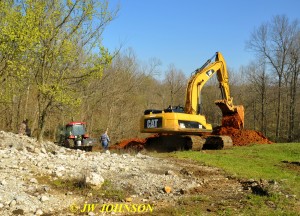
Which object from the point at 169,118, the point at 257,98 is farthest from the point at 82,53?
the point at 257,98

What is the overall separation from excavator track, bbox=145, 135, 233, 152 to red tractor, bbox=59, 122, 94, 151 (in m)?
4.28

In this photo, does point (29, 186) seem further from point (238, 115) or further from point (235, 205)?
point (238, 115)

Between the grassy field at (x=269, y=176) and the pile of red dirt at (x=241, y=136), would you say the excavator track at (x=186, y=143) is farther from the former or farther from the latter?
the pile of red dirt at (x=241, y=136)

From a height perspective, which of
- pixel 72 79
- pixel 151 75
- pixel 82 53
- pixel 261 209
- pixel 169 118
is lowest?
pixel 261 209

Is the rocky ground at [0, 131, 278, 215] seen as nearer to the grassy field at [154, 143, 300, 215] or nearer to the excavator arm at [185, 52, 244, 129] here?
the grassy field at [154, 143, 300, 215]

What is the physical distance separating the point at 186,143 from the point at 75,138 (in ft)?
27.7

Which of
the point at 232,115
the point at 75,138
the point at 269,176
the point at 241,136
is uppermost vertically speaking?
the point at 232,115

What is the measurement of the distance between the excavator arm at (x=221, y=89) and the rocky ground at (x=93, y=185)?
885 cm

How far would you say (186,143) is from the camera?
18.1 meters

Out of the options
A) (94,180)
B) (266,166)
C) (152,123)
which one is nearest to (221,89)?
(152,123)

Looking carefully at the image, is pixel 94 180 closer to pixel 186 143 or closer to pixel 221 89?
pixel 186 143

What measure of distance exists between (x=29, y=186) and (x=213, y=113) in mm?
43638

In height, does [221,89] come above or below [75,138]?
above

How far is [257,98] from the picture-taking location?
44844 mm
